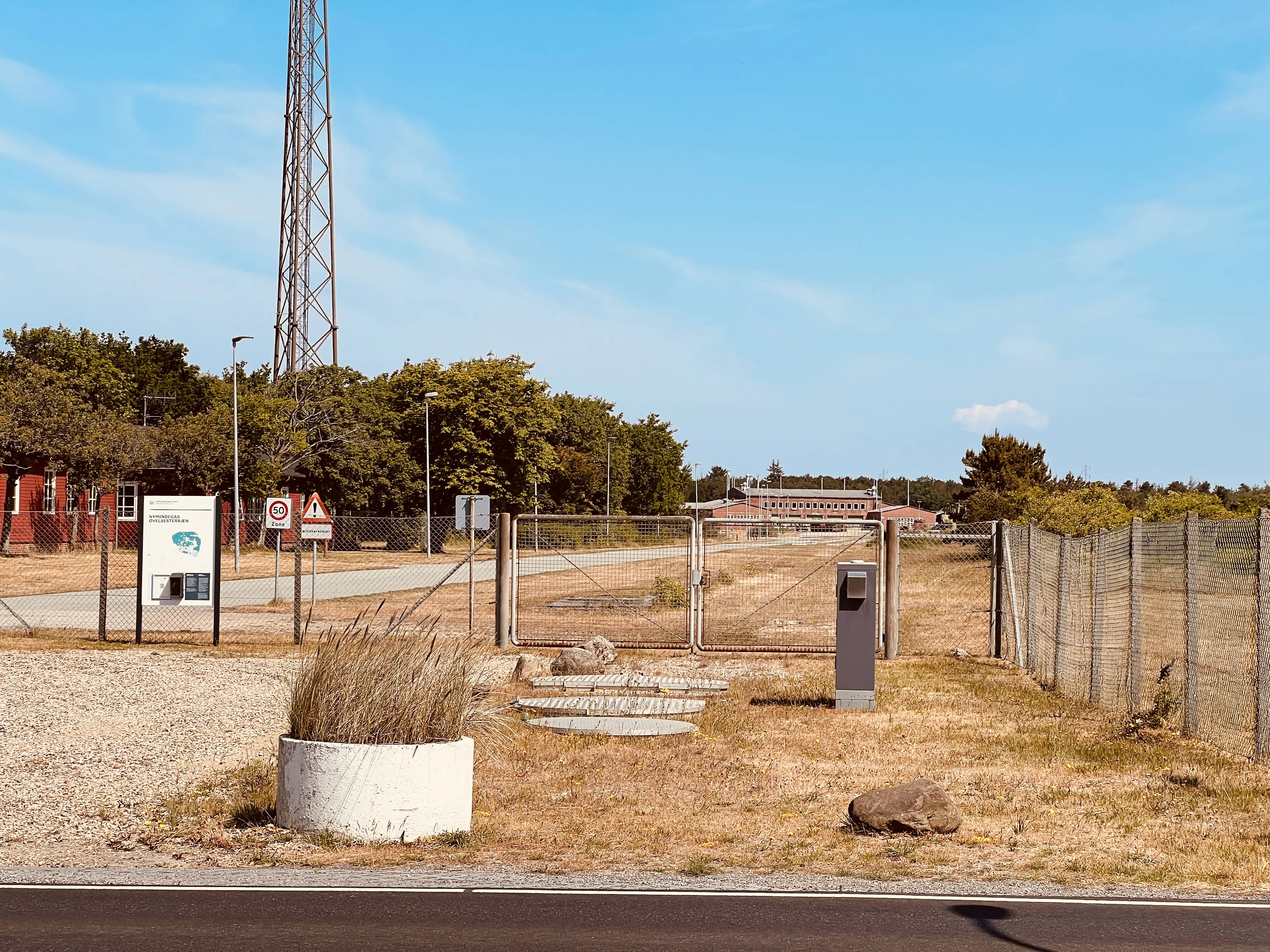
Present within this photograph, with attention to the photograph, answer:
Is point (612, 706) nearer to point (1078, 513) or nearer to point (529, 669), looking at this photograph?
point (529, 669)

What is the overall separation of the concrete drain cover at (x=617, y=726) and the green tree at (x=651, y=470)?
98.4 m

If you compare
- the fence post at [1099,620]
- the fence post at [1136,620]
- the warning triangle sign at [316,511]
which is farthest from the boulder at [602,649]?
the fence post at [1136,620]

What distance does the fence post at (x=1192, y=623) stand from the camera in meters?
11.7

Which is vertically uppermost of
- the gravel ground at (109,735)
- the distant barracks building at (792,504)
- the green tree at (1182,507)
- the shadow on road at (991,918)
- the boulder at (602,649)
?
the distant barracks building at (792,504)

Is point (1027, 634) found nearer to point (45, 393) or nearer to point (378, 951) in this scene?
point (378, 951)

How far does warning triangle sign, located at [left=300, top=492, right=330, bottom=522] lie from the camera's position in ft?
67.5

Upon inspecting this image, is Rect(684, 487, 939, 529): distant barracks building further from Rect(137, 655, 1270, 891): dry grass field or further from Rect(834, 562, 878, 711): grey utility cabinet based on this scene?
Rect(137, 655, 1270, 891): dry grass field

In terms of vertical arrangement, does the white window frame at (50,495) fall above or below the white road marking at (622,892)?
above

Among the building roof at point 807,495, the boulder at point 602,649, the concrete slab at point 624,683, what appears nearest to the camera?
the concrete slab at point 624,683

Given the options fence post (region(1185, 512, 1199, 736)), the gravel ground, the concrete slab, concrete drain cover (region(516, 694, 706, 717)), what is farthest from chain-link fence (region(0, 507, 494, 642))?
fence post (region(1185, 512, 1199, 736))

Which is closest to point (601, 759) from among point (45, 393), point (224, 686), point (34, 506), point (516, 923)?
point (516, 923)

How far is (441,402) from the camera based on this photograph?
224ft

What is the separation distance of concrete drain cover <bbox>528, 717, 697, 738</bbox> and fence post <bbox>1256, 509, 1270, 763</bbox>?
5.04m

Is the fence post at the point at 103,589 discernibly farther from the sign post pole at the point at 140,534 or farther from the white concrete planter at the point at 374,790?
the white concrete planter at the point at 374,790
